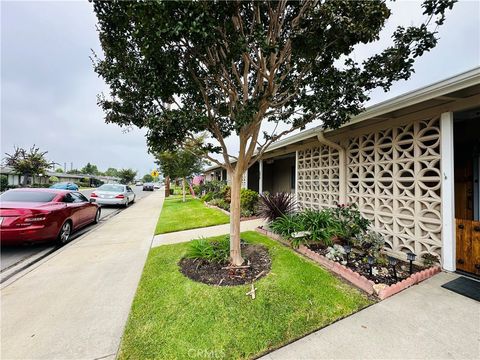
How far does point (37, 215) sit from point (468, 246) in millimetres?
8280

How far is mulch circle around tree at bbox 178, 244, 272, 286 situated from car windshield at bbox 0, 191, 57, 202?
13.8ft

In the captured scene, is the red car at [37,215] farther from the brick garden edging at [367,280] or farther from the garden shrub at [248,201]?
the brick garden edging at [367,280]

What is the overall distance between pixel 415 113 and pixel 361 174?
5.17ft

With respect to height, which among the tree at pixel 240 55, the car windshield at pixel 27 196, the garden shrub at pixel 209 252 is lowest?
the garden shrub at pixel 209 252

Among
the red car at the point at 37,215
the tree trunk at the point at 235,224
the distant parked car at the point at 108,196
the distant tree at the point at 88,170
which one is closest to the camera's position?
the tree trunk at the point at 235,224

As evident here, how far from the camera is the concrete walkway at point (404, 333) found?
1971mm

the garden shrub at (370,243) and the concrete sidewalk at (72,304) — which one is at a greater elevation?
the garden shrub at (370,243)

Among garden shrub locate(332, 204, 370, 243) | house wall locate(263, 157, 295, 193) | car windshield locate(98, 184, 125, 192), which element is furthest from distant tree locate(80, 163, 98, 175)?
garden shrub locate(332, 204, 370, 243)

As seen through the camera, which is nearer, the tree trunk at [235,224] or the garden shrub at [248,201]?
the tree trunk at [235,224]

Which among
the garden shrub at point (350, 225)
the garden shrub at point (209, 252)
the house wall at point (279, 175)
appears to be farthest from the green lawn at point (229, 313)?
the house wall at point (279, 175)

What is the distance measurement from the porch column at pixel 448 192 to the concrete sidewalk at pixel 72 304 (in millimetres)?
4827

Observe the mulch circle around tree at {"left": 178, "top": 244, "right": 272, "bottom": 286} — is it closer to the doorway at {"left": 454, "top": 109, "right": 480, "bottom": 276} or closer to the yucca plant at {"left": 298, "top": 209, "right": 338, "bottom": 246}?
the yucca plant at {"left": 298, "top": 209, "right": 338, "bottom": 246}

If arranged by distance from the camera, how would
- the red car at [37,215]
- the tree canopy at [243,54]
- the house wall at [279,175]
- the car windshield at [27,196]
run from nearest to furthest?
the tree canopy at [243,54] < the red car at [37,215] < the car windshield at [27,196] < the house wall at [279,175]

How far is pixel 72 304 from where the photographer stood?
9.23ft
